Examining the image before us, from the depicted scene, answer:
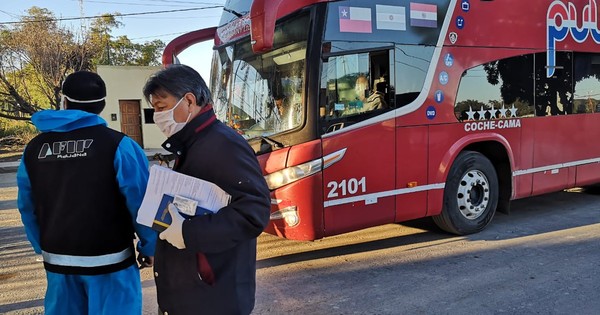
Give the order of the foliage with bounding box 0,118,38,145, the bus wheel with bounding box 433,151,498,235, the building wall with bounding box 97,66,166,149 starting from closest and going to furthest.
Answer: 1. the bus wheel with bounding box 433,151,498,235
2. the building wall with bounding box 97,66,166,149
3. the foliage with bounding box 0,118,38,145

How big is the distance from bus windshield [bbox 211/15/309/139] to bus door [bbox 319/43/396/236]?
0.32 m

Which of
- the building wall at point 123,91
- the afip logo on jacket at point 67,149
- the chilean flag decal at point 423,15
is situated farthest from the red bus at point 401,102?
the building wall at point 123,91

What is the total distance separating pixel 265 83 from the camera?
496 cm

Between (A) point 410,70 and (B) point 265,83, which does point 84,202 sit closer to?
(B) point 265,83

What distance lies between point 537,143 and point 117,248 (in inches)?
234

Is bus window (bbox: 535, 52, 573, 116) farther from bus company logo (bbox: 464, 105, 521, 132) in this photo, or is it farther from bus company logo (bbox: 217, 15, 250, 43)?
bus company logo (bbox: 217, 15, 250, 43)

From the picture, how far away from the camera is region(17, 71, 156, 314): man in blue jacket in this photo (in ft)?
6.98

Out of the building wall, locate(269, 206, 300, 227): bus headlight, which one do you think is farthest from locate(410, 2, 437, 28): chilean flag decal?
the building wall

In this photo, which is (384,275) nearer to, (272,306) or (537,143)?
(272,306)

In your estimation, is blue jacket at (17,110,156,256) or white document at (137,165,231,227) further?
blue jacket at (17,110,156,256)

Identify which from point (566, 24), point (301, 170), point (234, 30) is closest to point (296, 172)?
point (301, 170)

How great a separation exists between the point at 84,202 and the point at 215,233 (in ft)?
2.62

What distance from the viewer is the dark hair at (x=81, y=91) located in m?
2.27

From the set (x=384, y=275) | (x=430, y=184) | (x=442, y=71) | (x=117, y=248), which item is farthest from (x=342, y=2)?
(x=117, y=248)
